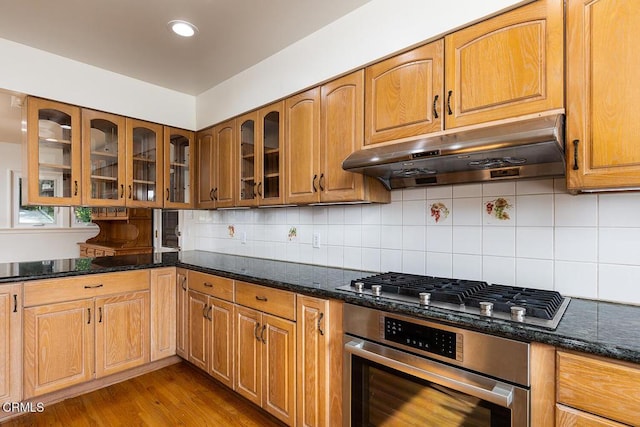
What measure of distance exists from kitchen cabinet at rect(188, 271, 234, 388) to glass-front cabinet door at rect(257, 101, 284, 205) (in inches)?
26.1

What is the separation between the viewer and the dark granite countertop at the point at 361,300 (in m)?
0.98

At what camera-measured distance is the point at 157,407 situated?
216cm

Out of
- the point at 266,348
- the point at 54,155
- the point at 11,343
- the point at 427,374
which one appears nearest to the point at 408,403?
the point at 427,374

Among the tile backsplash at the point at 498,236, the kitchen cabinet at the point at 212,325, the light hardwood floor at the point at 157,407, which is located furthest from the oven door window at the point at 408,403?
the kitchen cabinet at the point at 212,325

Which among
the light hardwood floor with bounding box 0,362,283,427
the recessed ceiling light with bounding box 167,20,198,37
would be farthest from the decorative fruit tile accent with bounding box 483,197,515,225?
the recessed ceiling light with bounding box 167,20,198,37

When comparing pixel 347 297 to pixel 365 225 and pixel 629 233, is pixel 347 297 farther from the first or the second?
pixel 629 233

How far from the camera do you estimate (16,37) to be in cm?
223

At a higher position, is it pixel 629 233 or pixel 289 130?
pixel 289 130

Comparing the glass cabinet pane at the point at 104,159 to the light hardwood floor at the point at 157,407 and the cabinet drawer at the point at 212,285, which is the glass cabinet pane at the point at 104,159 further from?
the light hardwood floor at the point at 157,407

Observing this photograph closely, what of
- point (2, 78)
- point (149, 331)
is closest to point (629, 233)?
point (149, 331)

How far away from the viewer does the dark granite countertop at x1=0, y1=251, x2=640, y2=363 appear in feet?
3.22

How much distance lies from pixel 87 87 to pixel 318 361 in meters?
2.67

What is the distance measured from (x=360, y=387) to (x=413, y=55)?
5.23ft

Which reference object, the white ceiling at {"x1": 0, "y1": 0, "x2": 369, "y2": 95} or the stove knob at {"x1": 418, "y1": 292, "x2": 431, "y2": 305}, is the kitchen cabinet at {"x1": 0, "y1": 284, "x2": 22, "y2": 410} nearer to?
the white ceiling at {"x1": 0, "y1": 0, "x2": 369, "y2": 95}
